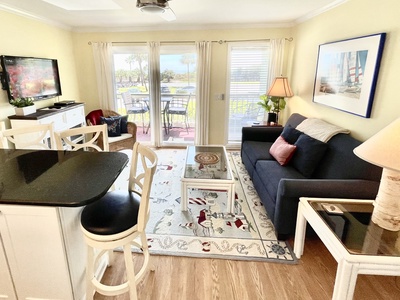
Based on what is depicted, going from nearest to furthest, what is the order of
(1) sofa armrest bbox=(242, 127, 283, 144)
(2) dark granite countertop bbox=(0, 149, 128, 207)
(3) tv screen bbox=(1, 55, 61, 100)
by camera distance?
1. (2) dark granite countertop bbox=(0, 149, 128, 207)
2. (3) tv screen bbox=(1, 55, 61, 100)
3. (1) sofa armrest bbox=(242, 127, 283, 144)

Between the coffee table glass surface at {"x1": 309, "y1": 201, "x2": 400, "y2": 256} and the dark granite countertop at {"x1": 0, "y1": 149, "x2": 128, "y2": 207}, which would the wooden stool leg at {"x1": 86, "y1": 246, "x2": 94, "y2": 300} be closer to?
the dark granite countertop at {"x1": 0, "y1": 149, "x2": 128, "y2": 207}

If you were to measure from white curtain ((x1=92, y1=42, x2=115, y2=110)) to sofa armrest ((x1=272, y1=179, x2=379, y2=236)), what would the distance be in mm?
3991

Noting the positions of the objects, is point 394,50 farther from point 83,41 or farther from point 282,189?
point 83,41

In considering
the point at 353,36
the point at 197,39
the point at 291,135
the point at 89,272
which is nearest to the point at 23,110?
the point at 89,272

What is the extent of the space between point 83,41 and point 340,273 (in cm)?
531

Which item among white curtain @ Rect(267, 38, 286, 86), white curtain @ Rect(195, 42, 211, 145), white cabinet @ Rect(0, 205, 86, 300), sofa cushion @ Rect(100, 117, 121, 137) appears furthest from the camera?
white curtain @ Rect(195, 42, 211, 145)

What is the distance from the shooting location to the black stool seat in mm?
1393

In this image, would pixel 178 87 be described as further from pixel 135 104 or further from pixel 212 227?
pixel 212 227

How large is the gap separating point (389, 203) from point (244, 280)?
1131 millimetres

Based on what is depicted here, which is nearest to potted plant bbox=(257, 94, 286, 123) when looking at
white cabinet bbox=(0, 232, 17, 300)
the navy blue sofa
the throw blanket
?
the throw blanket

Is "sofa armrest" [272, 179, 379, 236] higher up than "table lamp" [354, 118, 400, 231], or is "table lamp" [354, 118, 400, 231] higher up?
"table lamp" [354, 118, 400, 231]

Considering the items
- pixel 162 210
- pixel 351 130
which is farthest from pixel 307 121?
pixel 162 210

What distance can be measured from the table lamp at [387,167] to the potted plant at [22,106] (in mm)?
3839

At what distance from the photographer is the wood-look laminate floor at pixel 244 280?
1.77 meters
